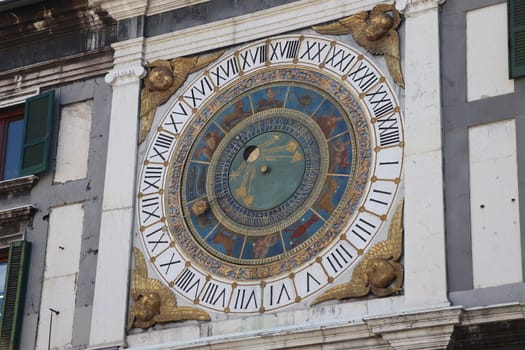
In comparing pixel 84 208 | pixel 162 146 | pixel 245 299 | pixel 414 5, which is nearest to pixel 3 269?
pixel 84 208

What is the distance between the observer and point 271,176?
1891 centimetres

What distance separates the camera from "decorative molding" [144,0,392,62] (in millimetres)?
19312

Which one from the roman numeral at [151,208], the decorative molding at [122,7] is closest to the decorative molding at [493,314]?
the roman numeral at [151,208]

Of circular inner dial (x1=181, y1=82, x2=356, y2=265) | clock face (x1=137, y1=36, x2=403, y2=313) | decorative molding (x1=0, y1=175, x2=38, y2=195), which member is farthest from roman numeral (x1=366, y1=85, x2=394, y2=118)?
decorative molding (x1=0, y1=175, x2=38, y2=195)

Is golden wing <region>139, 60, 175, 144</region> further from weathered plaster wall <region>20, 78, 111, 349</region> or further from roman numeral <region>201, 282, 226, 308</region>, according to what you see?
roman numeral <region>201, 282, 226, 308</region>

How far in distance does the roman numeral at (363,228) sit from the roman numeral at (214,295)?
179 centimetres

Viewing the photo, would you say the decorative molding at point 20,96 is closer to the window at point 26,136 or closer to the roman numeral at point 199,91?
the window at point 26,136

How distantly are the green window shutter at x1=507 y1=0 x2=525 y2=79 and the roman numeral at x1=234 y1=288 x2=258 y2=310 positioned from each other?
13.1 ft

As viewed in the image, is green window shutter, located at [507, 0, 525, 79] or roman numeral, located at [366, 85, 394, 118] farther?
roman numeral, located at [366, 85, 394, 118]

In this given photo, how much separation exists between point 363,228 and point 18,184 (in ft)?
17.0

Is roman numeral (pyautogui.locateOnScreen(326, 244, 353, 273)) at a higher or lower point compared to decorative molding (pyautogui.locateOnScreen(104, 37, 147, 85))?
lower

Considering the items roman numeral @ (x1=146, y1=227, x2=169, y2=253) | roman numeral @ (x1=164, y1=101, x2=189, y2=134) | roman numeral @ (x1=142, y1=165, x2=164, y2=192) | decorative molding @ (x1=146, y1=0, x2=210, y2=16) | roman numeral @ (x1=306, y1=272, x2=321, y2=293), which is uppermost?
decorative molding @ (x1=146, y1=0, x2=210, y2=16)

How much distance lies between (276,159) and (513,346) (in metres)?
4.05

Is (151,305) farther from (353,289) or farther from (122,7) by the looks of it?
(122,7)
